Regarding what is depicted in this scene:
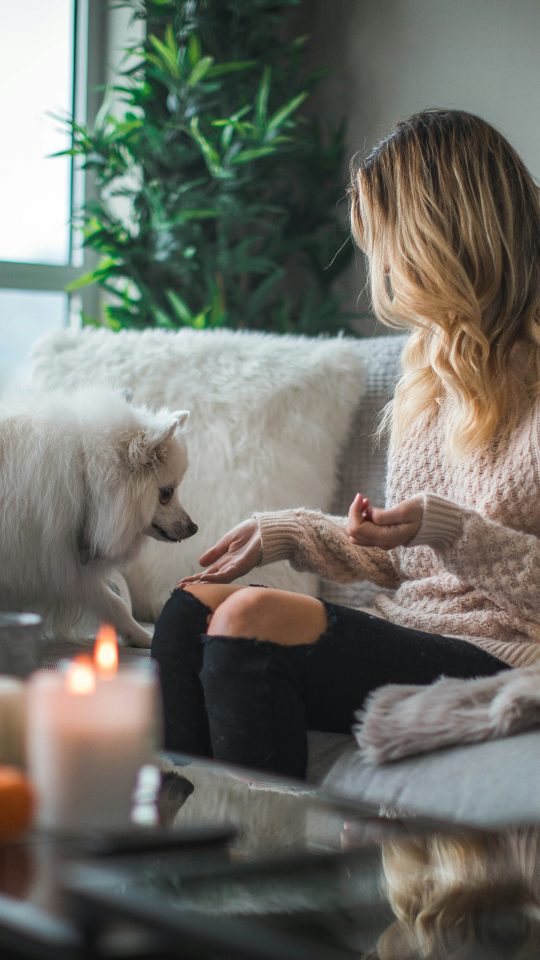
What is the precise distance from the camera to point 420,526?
5.05 feet

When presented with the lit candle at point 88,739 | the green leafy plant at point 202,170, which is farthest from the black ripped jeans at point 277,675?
the green leafy plant at point 202,170

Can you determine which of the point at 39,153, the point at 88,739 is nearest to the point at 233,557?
the point at 88,739

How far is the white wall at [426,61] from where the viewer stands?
3066 millimetres

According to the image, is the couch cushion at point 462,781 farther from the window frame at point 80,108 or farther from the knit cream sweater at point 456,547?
the window frame at point 80,108

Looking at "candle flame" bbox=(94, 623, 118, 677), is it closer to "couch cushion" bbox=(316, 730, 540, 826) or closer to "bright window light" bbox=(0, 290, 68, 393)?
"couch cushion" bbox=(316, 730, 540, 826)

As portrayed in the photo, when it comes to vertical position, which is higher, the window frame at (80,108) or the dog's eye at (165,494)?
the window frame at (80,108)

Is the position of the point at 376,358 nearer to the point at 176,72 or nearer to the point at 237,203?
the point at 237,203

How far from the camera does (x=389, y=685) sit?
4.80 ft

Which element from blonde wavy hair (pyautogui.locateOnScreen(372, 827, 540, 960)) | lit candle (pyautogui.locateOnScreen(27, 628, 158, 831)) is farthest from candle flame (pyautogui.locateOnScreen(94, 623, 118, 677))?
blonde wavy hair (pyautogui.locateOnScreen(372, 827, 540, 960))

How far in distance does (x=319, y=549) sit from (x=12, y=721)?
35.4 inches

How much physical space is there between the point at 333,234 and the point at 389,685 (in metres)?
2.38

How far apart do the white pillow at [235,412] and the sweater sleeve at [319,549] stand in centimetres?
39

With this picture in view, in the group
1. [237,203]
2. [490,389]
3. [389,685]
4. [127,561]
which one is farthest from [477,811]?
[237,203]

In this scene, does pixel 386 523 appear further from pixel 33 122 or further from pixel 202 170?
pixel 33 122
